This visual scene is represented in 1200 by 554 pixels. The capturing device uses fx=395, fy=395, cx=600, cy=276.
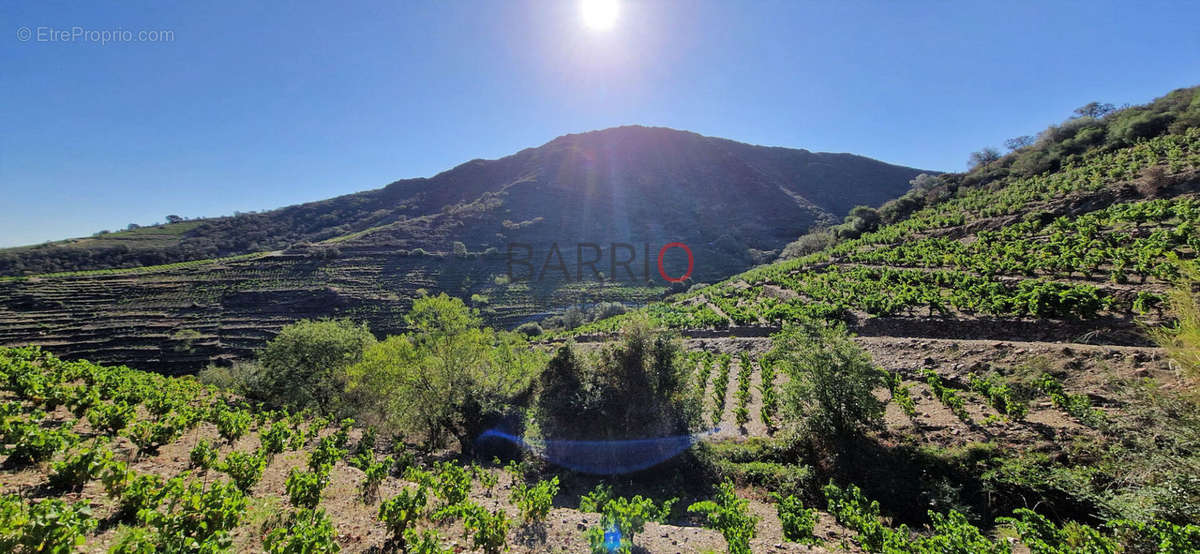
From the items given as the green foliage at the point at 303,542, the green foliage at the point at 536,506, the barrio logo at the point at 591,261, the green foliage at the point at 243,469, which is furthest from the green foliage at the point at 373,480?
the barrio logo at the point at 591,261

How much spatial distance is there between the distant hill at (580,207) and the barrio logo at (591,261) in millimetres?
4279

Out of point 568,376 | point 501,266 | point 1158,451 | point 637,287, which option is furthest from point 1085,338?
point 501,266

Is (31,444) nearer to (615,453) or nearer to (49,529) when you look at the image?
(49,529)

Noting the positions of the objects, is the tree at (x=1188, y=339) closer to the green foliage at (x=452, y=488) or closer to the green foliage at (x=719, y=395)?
the green foliage at (x=719, y=395)

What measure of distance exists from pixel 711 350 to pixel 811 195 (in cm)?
10495

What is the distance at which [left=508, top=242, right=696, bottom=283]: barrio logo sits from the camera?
72750 millimetres

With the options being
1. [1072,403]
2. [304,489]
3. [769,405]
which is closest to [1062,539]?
[1072,403]

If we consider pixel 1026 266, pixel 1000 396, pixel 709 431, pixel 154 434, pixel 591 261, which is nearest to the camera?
pixel 154 434

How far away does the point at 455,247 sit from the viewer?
7875 cm

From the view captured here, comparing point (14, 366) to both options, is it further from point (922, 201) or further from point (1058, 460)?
point (922, 201)

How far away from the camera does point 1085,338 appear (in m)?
14.3

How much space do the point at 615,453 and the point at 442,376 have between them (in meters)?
6.94

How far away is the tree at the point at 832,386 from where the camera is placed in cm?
1177

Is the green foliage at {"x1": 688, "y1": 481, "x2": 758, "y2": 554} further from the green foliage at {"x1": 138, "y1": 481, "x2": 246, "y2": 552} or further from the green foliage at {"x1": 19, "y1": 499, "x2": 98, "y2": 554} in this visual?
the green foliage at {"x1": 19, "y1": 499, "x2": 98, "y2": 554}
